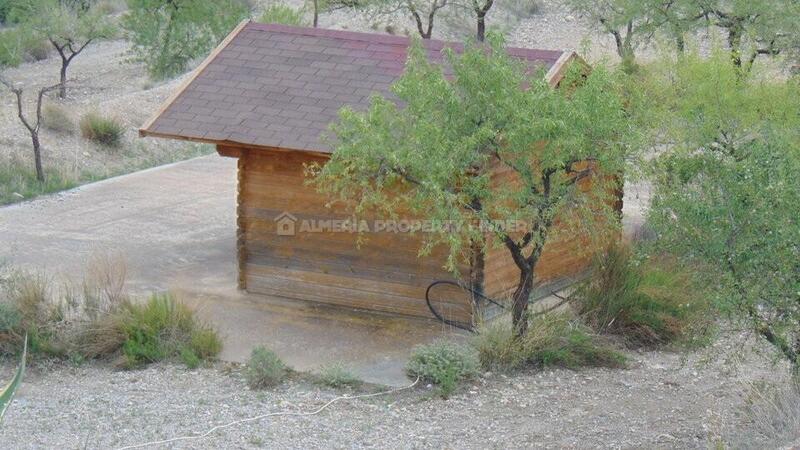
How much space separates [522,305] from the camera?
9719 mm

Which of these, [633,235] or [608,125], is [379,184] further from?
[633,235]

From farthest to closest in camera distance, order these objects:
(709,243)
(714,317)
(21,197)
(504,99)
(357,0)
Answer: (357,0) → (21,197) → (714,317) → (504,99) → (709,243)

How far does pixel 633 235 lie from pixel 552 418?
4.94 metres

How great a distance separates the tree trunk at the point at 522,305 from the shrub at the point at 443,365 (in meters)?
0.52

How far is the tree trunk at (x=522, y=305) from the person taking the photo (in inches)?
380

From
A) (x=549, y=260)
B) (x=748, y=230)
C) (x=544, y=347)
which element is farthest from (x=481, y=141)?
(x=549, y=260)

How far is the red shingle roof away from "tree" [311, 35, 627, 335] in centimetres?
140

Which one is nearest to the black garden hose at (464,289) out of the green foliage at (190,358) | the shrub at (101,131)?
the green foliage at (190,358)

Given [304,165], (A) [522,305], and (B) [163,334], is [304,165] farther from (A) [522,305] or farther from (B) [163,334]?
(A) [522,305]

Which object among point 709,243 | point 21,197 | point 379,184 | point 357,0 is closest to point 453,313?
point 379,184

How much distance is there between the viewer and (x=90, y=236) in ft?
44.2

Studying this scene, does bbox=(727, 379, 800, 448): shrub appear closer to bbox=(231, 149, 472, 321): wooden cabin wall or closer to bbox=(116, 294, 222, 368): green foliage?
bbox=(231, 149, 472, 321): wooden cabin wall

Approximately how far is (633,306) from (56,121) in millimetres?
11698

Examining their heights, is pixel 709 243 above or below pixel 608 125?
below
